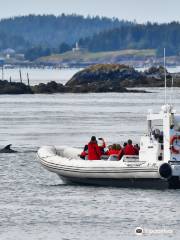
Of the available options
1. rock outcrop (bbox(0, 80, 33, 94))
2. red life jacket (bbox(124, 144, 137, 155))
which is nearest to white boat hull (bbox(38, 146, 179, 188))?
red life jacket (bbox(124, 144, 137, 155))

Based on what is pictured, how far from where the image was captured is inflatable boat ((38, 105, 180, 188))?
29453mm

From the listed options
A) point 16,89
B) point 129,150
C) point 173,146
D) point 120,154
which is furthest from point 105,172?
point 16,89

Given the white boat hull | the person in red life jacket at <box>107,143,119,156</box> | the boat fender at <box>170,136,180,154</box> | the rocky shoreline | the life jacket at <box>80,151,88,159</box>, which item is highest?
the boat fender at <box>170,136,180,154</box>

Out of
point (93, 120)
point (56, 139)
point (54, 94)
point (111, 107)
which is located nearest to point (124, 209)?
point (56, 139)

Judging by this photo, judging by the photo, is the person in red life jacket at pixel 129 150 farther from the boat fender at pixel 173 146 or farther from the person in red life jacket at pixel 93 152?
the boat fender at pixel 173 146

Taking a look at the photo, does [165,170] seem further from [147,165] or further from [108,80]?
[108,80]

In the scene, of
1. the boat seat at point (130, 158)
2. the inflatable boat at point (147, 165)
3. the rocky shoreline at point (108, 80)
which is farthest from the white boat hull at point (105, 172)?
the rocky shoreline at point (108, 80)

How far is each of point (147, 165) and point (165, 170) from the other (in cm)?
70

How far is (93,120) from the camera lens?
205 feet

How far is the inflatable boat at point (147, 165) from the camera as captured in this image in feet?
96.6

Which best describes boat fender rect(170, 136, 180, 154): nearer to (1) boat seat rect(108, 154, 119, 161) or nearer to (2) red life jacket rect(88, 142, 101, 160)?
(1) boat seat rect(108, 154, 119, 161)

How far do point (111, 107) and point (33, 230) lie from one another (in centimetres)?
5279

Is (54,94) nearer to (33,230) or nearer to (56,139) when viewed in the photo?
(56,139)

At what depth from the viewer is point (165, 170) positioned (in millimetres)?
29062
